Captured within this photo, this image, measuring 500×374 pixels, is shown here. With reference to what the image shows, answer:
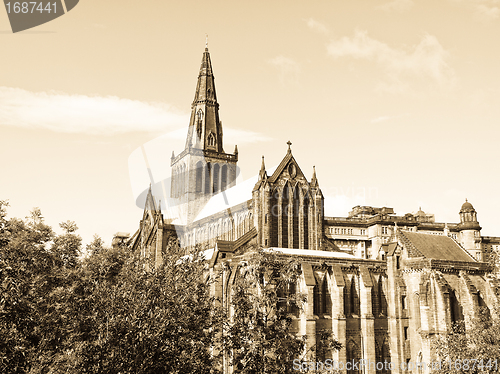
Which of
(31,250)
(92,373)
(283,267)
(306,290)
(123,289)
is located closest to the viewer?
(92,373)

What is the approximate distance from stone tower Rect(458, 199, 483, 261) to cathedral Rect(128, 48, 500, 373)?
18.0 m

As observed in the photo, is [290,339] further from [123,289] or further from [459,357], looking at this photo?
[459,357]

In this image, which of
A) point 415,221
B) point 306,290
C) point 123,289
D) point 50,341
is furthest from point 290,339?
point 415,221

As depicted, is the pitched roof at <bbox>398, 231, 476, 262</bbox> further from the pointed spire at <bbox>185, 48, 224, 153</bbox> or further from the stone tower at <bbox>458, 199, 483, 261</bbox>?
the pointed spire at <bbox>185, 48, 224, 153</bbox>

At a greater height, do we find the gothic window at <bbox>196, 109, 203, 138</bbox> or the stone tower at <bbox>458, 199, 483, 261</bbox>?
the gothic window at <bbox>196, 109, 203, 138</bbox>

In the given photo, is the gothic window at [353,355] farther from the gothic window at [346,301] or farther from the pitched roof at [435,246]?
the pitched roof at [435,246]

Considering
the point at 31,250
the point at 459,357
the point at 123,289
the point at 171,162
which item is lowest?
the point at 459,357

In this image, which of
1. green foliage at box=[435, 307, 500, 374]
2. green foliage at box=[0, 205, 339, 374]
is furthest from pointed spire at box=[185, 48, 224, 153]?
green foliage at box=[435, 307, 500, 374]

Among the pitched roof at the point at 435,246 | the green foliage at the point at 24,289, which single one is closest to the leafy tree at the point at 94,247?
the green foliage at the point at 24,289

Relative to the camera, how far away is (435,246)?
59.2m

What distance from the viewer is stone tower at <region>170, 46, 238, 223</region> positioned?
89.8 metres

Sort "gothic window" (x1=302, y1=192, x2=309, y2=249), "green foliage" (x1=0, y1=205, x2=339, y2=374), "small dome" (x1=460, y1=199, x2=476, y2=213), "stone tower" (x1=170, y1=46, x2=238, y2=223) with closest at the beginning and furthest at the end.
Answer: "green foliage" (x1=0, y1=205, x2=339, y2=374) → "gothic window" (x1=302, y1=192, x2=309, y2=249) → "stone tower" (x1=170, y1=46, x2=238, y2=223) → "small dome" (x1=460, y1=199, x2=476, y2=213)

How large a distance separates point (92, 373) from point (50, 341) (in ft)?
29.8

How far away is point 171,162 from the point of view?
98062 mm
